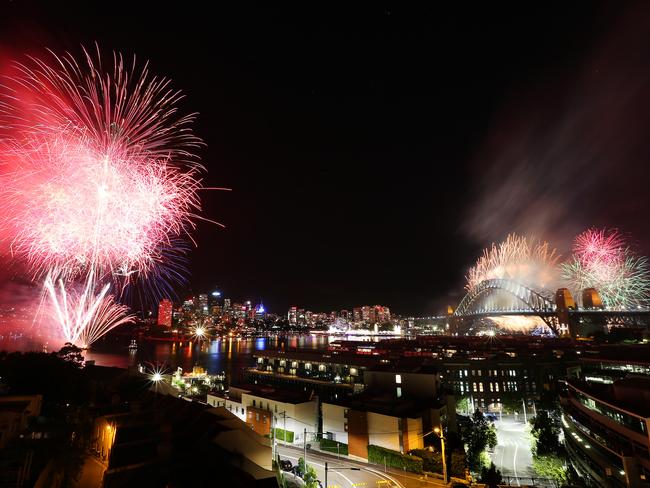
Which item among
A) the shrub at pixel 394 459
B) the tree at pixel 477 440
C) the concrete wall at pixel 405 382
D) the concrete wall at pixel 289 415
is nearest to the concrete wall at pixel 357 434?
the shrub at pixel 394 459

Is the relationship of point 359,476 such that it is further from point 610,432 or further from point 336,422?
point 610,432

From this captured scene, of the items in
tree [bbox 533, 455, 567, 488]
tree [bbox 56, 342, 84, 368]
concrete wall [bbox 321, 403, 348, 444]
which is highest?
tree [bbox 56, 342, 84, 368]

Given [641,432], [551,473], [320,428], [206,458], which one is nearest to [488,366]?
[551,473]

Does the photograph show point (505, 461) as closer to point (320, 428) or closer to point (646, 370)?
point (320, 428)

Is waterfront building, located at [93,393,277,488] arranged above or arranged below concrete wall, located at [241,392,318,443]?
above

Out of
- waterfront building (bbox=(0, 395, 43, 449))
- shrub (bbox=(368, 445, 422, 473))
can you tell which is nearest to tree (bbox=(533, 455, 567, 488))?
shrub (bbox=(368, 445, 422, 473))

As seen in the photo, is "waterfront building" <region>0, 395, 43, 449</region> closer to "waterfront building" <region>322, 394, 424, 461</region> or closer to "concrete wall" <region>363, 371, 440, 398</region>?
"waterfront building" <region>322, 394, 424, 461</region>
